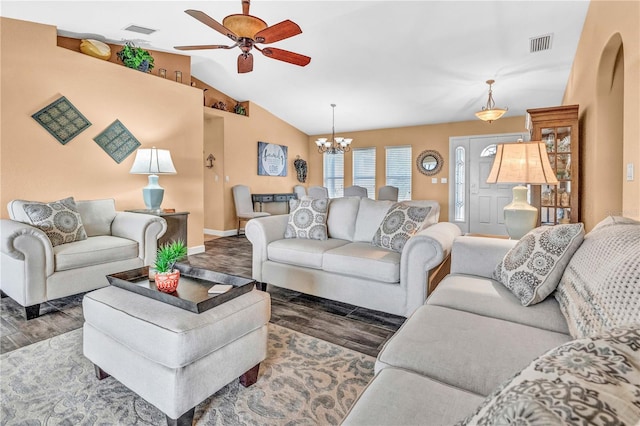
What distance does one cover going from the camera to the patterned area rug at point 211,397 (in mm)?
1454

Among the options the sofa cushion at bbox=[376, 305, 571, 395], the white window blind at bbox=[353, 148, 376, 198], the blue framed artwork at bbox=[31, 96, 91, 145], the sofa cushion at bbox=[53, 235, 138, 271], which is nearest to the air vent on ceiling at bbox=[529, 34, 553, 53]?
the sofa cushion at bbox=[376, 305, 571, 395]

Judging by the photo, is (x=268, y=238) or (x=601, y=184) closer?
(x=601, y=184)

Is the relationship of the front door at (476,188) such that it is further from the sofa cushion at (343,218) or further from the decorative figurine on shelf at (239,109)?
the sofa cushion at (343,218)

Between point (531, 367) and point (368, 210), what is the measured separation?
2.73 metres

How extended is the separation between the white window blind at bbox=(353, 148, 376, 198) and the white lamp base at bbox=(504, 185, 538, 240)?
5813mm

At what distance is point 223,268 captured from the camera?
4.04 m

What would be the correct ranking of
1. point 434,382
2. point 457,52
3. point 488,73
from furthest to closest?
point 488,73 < point 457,52 < point 434,382

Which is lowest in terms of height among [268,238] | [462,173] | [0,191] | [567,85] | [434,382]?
[434,382]

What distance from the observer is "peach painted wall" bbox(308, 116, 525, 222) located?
675 cm

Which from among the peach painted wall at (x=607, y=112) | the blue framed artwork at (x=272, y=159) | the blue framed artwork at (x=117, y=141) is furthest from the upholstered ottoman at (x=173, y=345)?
the blue framed artwork at (x=272, y=159)

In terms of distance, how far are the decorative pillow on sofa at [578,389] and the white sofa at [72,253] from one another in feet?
10.1

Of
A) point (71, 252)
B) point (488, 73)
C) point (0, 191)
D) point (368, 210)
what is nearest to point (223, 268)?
point (71, 252)

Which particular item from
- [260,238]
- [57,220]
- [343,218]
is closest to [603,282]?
[343,218]

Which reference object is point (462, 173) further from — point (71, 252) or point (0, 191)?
point (0, 191)
